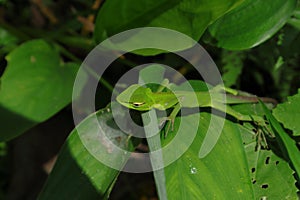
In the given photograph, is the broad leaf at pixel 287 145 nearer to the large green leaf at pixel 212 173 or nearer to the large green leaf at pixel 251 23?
the large green leaf at pixel 212 173

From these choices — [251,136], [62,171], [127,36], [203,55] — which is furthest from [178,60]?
[62,171]

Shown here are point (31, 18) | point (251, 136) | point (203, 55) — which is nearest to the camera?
point (251, 136)

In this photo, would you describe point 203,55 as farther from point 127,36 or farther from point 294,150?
point 294,150

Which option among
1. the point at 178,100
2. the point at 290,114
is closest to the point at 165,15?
the point at 178,100

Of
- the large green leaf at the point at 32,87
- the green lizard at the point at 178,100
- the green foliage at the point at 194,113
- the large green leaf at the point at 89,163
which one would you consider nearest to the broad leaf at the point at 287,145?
the green foliage at the point at 194,113

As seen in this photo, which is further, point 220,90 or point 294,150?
point 220,90

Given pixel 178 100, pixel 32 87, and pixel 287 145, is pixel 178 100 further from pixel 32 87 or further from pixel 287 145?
pixel 32 87
